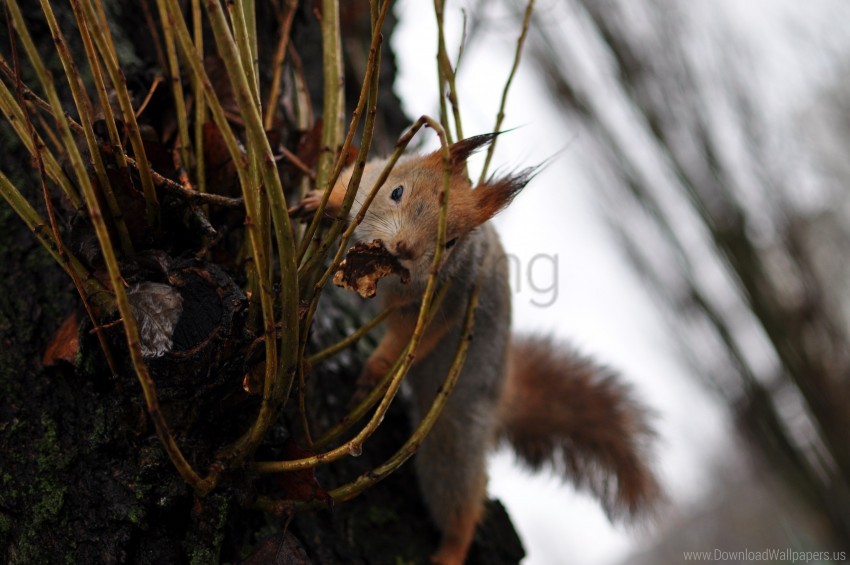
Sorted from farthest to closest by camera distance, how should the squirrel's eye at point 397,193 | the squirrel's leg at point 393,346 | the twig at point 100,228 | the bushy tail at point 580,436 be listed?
the bushy tail at point 580,436
the squirrel's leg at point 393,346
the squirrel's eye at point 397,193
the twig at point 100,228

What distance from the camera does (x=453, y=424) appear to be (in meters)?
1.78

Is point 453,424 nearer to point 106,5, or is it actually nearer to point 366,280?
point 366,280

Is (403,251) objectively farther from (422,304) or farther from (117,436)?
(117,436)

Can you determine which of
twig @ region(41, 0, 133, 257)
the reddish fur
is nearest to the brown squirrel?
the reddish fur

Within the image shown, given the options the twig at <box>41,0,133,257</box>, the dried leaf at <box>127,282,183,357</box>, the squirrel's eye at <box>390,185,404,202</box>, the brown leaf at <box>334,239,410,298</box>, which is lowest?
the dried leaf at <box>127,282,183,357</box>

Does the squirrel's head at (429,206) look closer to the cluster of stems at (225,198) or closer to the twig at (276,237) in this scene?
the cluster of stems at (225,198)

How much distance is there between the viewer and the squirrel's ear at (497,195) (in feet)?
4.45

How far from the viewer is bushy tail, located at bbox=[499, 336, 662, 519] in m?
2.21

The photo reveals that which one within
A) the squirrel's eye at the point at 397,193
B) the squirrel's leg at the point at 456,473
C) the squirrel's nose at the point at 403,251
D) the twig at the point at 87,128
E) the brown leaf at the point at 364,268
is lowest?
the squirrel's leg at the point at 456,473

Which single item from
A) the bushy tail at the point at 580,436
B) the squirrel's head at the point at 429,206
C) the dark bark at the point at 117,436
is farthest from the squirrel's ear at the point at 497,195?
the bushy tail at the point at 580,436

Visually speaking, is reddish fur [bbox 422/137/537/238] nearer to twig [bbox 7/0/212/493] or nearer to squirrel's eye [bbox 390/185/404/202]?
squirrel's eye [bbox 390/185/404/202]

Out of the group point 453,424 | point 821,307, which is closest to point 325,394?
point 453,424

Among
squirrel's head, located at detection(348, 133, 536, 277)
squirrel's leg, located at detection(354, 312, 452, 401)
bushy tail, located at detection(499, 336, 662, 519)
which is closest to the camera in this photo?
squirrel's head, located at detection(348, 133, 536, 277)

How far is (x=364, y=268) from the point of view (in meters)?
1.08
